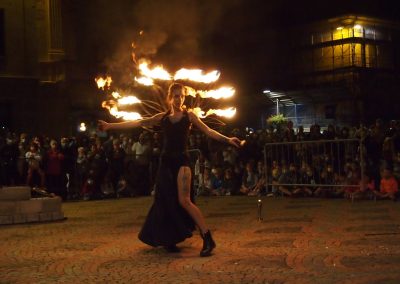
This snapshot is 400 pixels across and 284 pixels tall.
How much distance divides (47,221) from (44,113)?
13.7 metres

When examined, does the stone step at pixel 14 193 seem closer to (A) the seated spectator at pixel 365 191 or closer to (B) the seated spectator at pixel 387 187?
(A) the seated spectator at pixel 365 191

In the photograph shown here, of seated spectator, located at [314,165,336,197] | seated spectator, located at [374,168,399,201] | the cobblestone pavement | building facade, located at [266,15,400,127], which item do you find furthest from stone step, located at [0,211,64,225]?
building facade, located at [266,15,400,127]

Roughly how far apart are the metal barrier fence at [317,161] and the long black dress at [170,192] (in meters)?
6.38

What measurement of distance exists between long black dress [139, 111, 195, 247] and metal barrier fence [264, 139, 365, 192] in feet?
20.9

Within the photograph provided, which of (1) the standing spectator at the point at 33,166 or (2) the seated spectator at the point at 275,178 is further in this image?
(1) the standing spectator at the point at 33,166

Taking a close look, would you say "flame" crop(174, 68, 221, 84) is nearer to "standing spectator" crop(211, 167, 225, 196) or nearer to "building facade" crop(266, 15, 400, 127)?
"standing spectator" crop(211, 167, 225, 196)

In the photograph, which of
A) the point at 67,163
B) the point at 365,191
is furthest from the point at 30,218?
the point at 365,191

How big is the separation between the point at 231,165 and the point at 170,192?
9.07 meters

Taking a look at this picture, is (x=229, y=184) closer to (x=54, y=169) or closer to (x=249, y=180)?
(x=249, y=180)

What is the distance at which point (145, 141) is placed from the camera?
1652 centimetres

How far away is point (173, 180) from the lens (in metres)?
6.86

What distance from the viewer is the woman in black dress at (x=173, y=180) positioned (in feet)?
22.2

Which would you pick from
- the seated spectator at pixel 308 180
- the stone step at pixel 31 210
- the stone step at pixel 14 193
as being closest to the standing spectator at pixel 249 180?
the seated spectator at pixel 308 180

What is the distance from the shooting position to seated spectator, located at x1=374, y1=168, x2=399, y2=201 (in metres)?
12.1
